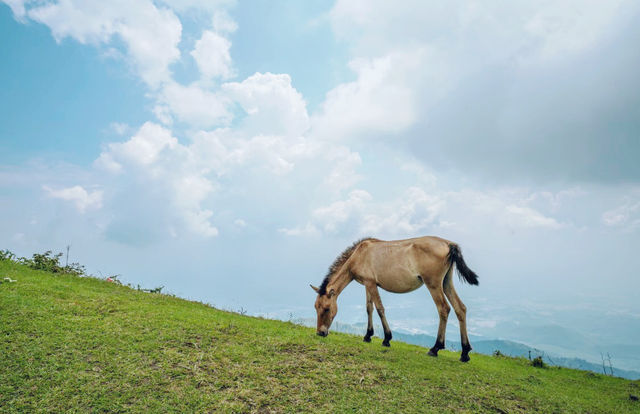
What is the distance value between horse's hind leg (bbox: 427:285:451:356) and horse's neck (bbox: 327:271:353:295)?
2.55 m

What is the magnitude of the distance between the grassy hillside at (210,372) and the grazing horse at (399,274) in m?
1.26

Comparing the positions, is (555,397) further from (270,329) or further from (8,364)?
(8,364)

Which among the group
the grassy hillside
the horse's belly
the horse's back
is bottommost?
the grassy hillside

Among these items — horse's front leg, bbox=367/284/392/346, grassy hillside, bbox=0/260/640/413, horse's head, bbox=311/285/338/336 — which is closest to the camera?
grassy hillside, bbox=0/260/640/413

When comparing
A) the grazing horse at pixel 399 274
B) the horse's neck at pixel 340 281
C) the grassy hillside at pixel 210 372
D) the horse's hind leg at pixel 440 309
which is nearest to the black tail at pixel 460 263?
the grazing horse at pixel 399 274

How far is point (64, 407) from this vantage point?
555 cm

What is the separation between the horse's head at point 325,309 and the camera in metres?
10.8

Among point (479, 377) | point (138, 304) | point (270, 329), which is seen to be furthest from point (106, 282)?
point (479, 377)

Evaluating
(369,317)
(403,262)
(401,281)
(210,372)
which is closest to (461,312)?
(401,281)

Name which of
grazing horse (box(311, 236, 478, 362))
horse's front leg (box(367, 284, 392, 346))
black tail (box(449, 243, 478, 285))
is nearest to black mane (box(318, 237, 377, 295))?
grazing horse (box(311, 236, 478, 362))

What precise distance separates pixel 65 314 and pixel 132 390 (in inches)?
154

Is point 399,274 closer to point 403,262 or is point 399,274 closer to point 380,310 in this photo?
point 403,262

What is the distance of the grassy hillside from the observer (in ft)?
19.4

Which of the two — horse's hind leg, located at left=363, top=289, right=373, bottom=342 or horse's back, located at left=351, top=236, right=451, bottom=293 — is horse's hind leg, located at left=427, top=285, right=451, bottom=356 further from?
horse's hind leg, located at left=363, top=289, right=373, bottom=342
